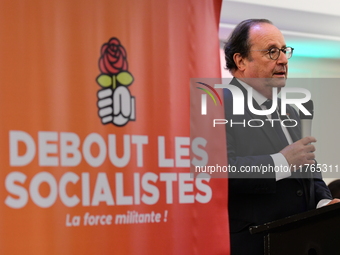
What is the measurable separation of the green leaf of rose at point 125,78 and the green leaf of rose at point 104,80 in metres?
0.03

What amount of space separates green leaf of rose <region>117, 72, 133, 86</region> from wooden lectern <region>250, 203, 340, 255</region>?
0.69 meters

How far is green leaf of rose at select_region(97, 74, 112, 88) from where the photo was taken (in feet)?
5.29

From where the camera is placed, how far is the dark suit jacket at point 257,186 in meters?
1.97

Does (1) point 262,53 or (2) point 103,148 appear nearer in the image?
(2) point 103,148

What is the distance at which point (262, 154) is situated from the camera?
2.08 m

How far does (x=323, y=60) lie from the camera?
236 inches

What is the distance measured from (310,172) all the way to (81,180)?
100cm

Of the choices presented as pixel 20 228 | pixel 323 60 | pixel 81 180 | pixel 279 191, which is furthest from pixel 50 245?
pixel 323 60

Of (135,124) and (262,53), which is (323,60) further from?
(135,124)

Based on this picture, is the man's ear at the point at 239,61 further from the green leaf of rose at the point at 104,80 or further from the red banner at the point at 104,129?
the green leaf of rose at the point at 104,80

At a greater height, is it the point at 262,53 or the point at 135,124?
the point at 262,53

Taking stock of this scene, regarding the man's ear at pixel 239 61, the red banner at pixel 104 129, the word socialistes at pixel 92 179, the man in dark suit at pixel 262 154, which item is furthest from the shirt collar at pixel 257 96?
the word socialistes at pixel 92 179

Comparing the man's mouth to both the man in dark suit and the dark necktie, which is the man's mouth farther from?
the dark necktie

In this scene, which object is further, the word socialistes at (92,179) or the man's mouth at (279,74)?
the man's mouth at (279,74)
